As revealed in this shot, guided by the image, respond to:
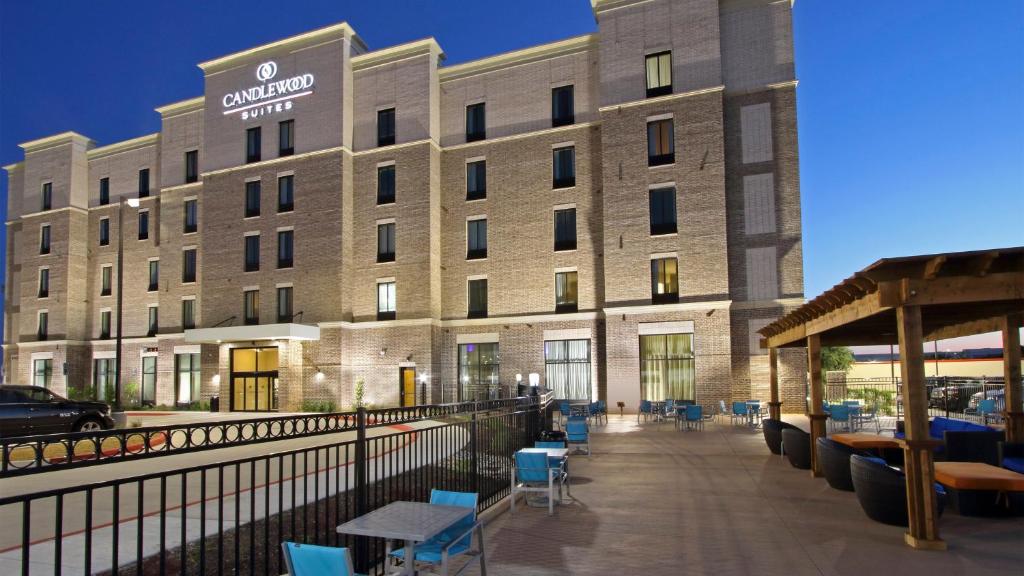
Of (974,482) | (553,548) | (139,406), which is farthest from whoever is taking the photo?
(139,406)

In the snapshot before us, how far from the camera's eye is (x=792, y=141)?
91.7 ft

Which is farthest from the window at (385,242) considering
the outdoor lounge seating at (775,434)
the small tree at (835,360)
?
the outdoor lounge seating at (775,434)

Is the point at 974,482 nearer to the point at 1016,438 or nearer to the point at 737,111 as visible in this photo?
the point at 1016,438

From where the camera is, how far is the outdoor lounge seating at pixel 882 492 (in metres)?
7.80

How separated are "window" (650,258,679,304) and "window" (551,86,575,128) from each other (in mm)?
8486

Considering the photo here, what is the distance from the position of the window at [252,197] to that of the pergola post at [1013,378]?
34.1 m

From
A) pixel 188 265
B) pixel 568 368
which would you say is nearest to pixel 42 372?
pixel 188 265

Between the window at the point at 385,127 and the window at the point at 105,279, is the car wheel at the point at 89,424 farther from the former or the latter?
the window at the point at 105,279

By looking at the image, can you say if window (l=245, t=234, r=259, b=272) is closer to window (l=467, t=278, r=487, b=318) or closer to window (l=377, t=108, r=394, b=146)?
window (l=377, t=108, r=394, b=146)

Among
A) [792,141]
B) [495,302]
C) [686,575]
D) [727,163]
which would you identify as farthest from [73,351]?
[686,575]

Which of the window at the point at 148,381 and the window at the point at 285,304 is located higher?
the window at the point at 285,304

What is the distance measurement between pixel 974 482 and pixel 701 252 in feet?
66.9

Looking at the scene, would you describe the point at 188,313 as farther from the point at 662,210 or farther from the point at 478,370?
the point at 662,210

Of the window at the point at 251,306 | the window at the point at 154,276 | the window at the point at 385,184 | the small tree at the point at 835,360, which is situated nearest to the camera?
the small tree at the point at 835,360
